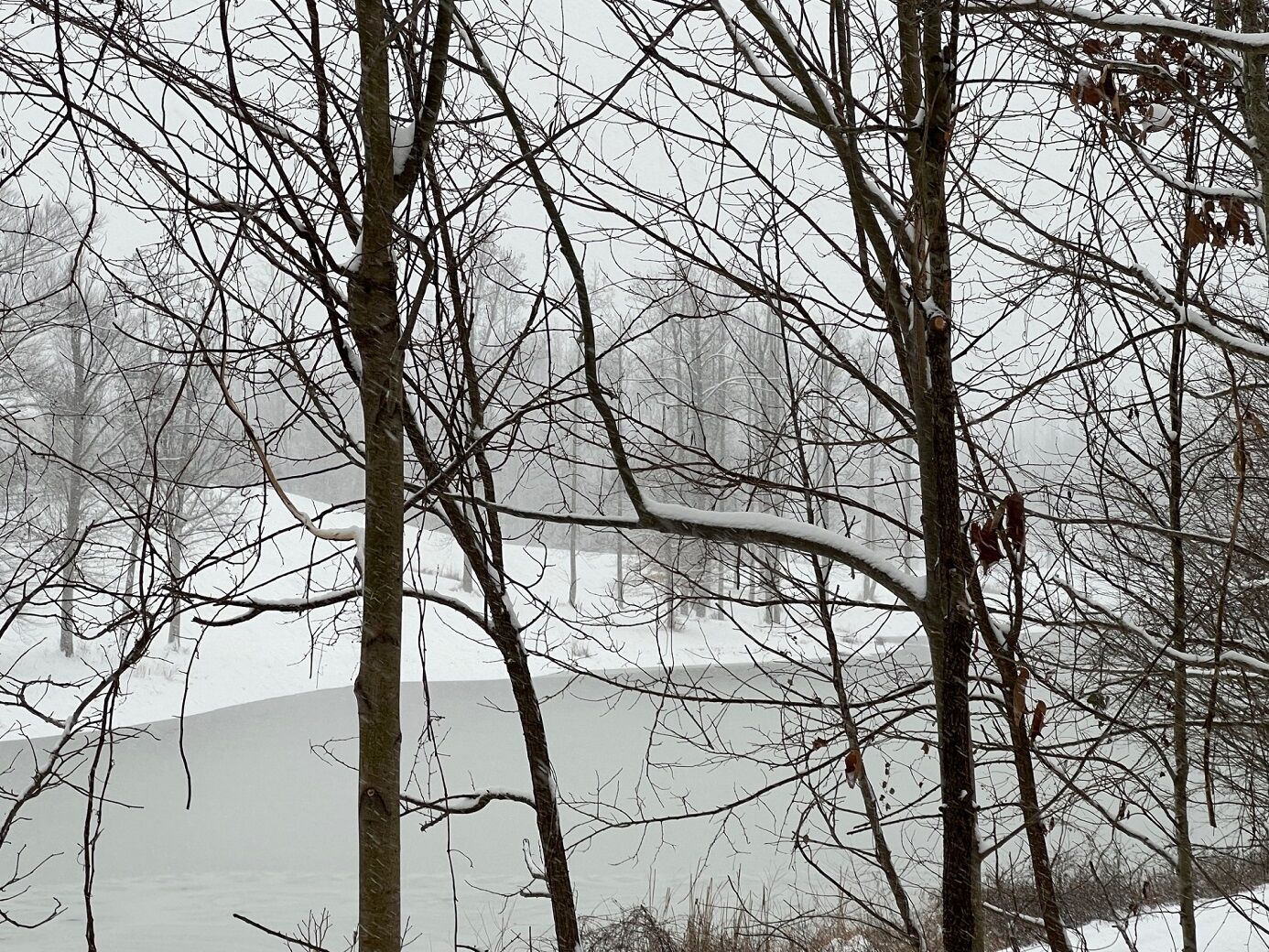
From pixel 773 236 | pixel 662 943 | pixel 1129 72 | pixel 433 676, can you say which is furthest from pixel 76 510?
pixel 1129 72

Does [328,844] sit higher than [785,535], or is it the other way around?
[785,535]

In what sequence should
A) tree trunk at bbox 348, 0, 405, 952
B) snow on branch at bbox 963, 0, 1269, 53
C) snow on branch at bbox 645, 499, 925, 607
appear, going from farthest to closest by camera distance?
snow on branch at bbox 645, 499, 925, 607, snow on branch at bbox 963, 0, 1269, 53, tree trunk at bbox 348, 0, 405, 952

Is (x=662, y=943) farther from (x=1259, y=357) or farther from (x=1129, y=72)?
(x=1129, y=72)

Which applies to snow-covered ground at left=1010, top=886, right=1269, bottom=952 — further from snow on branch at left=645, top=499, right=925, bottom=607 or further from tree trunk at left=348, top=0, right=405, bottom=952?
tree trunk at left=348, top=0, right=405, bottom=952

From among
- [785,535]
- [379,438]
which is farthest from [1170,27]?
[379,438]

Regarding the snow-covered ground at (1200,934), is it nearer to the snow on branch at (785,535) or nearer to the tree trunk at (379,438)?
the snow on branch at (785,535)

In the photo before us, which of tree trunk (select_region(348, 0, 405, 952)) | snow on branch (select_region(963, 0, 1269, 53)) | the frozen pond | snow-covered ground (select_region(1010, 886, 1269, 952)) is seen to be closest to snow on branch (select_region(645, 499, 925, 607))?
tree trunk (select_region(348, 0, 405, 952))

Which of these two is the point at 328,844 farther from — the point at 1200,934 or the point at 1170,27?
the point at 1170,27

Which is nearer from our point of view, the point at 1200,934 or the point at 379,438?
the point at 379,438

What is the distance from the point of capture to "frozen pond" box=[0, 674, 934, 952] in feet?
27.7

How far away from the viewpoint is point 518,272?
4109 millimetres

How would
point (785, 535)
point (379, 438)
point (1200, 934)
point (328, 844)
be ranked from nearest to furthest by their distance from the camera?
point (379, 438)
point (785, 535)
point (1200, 934)
point (328, 844)

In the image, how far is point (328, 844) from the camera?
Result: 433 inches

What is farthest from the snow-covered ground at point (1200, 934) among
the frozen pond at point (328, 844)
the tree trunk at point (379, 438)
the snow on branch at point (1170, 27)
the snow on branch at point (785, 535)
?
the tree trunk at point (379, 438)
